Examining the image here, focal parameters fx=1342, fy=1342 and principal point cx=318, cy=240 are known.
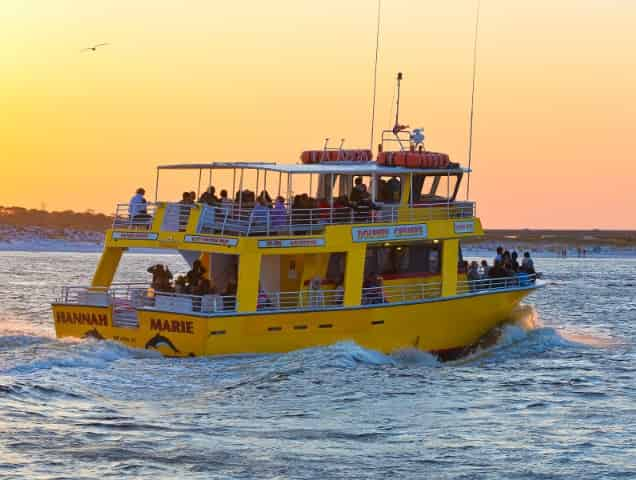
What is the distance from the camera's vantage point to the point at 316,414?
2044 cm

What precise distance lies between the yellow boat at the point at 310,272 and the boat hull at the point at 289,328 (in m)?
0.03

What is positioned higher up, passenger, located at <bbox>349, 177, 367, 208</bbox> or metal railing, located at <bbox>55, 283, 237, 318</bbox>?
passenger, located at <bbox>349, 177, 367, 208</bbox>

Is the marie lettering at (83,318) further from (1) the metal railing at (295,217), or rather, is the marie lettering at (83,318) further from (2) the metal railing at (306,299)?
(2) the metal railing at (306,299)

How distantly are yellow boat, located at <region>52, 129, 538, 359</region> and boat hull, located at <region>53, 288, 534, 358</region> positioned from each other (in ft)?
0.08

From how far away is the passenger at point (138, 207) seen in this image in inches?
1064

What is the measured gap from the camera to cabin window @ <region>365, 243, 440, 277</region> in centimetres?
2828

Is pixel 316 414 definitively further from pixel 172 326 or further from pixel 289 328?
pixel 172 326

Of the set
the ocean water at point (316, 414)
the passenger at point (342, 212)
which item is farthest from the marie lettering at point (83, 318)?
the passenger at point (342, 212)

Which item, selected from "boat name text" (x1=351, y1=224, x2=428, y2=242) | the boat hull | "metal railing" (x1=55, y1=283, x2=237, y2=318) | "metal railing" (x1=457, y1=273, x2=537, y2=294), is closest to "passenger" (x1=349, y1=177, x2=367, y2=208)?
"boat name text" (x1=351, y1=224, x2=428, y2=242)

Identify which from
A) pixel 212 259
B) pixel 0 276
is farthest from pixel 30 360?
pixel 0 276

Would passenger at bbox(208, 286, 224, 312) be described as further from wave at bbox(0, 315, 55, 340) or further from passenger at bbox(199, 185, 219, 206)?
wave at bbox(0, 315, 55, 340)

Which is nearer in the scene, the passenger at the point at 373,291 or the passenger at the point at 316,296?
the passenger at the point at 316,296

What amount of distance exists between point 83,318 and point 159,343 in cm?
206

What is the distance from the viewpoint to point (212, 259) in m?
27.8
